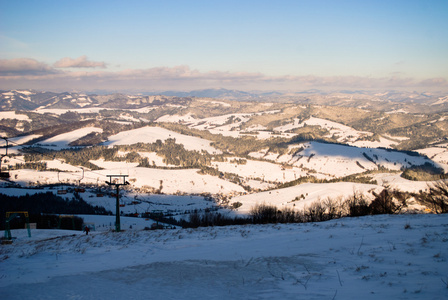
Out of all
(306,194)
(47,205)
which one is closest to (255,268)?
(306,194)

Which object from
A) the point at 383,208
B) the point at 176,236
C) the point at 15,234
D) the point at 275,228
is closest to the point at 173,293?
the point at 176,236

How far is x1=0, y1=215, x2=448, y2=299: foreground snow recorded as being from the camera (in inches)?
510

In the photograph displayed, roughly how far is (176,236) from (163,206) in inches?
5719

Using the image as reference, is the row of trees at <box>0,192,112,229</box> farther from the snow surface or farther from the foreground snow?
the foreground snow

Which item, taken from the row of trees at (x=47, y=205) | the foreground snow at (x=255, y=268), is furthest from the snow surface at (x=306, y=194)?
the foreground snow at (x=255, y=268)

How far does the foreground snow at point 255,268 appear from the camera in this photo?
1295 cm

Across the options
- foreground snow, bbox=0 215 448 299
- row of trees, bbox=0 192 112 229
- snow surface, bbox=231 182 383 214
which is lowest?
row of trees, bbox=0 192 112 229

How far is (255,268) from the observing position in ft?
55.7

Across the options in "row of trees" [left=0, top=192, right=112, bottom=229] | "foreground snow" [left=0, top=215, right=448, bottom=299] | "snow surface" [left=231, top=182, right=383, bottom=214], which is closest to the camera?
"foreground snow" [left=0, top=215, right=448, bottom=299]

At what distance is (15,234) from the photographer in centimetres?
4950

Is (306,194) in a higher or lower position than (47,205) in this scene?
higher

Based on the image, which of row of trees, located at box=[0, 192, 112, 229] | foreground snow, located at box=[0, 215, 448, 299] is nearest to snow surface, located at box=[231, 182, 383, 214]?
row of trees, located at box=[0, 192, 112, 229]

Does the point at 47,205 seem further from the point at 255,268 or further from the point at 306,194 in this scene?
the point at 255,268

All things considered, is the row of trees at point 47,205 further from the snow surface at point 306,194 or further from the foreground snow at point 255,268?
the foreground snow at point 255,268
